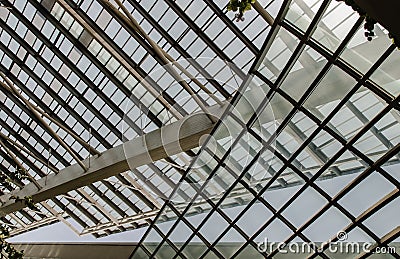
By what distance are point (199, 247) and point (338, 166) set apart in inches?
297

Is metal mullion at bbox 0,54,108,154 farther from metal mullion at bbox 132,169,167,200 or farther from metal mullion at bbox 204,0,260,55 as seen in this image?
metal mullion at bbox 204,0,260,55

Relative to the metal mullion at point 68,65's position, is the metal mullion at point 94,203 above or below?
below

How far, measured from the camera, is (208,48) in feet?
59.0

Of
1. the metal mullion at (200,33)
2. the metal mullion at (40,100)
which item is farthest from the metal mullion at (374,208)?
the metal mullion at (40,100)

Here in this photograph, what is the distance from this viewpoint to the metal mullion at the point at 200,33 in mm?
17594

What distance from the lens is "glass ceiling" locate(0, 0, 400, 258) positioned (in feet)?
39.1

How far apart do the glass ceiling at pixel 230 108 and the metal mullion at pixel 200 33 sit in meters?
0.04

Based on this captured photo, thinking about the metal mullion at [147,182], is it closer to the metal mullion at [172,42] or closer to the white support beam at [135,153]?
the white support beam at [135,153]

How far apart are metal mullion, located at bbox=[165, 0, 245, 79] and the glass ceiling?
35 mm

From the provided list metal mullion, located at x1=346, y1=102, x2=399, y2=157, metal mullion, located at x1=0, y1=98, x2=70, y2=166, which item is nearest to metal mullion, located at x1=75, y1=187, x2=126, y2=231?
metal mullion, located at x1=0, y1=98, x2=70, y2=166

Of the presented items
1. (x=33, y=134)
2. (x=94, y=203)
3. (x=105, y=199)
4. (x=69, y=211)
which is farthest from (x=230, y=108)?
(x=69, y=211)

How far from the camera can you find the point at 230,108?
1541 cm

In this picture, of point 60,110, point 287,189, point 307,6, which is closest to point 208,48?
point 287,189

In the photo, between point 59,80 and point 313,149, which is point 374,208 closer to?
point 313,149
